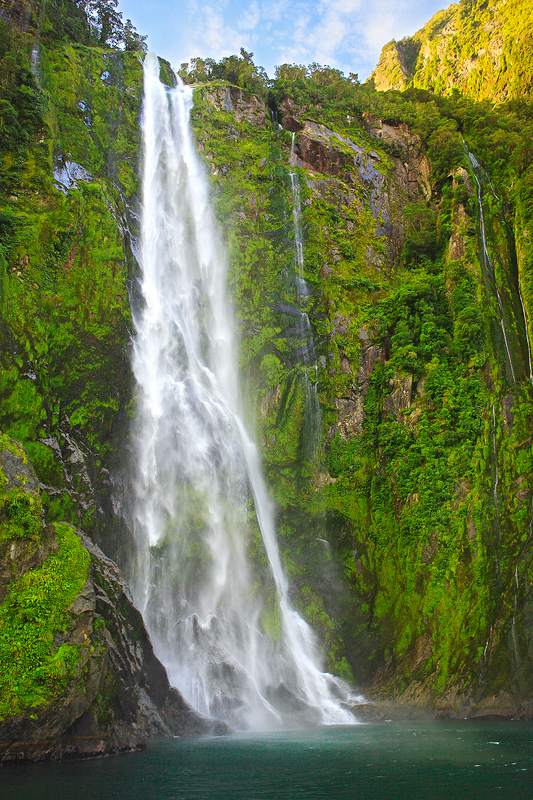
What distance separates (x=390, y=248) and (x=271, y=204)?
21.6 feet

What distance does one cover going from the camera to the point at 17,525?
1077 cm

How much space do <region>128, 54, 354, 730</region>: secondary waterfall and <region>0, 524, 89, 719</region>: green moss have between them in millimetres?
5294

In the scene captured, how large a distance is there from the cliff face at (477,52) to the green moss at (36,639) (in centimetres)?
3805

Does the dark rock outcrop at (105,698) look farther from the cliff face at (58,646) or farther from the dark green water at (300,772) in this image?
the dark green water at (300,772)

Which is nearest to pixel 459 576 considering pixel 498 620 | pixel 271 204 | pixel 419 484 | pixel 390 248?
pixel 498 620

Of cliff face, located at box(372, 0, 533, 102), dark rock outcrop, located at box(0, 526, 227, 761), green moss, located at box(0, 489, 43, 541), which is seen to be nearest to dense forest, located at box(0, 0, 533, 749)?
green moss, located at box(0, 489, 43, 541)

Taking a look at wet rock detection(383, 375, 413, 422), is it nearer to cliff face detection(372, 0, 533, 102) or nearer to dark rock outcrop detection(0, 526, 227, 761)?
dark rock outcrop detection(0, 526, 227, 761)

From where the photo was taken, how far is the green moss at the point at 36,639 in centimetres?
973

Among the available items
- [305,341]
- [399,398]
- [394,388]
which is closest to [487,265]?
[394,388]

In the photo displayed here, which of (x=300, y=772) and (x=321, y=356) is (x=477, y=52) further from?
(x=300, y=772)

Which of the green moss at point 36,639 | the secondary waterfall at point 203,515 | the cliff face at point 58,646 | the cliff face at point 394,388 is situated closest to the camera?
the green moss at point 36,639

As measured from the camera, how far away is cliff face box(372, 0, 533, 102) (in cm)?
3475

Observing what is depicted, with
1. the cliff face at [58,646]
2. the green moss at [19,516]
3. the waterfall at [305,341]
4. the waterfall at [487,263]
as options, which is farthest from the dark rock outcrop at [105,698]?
the waterfall at [487,263]

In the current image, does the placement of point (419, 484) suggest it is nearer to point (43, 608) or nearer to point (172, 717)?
point (172, 717)
